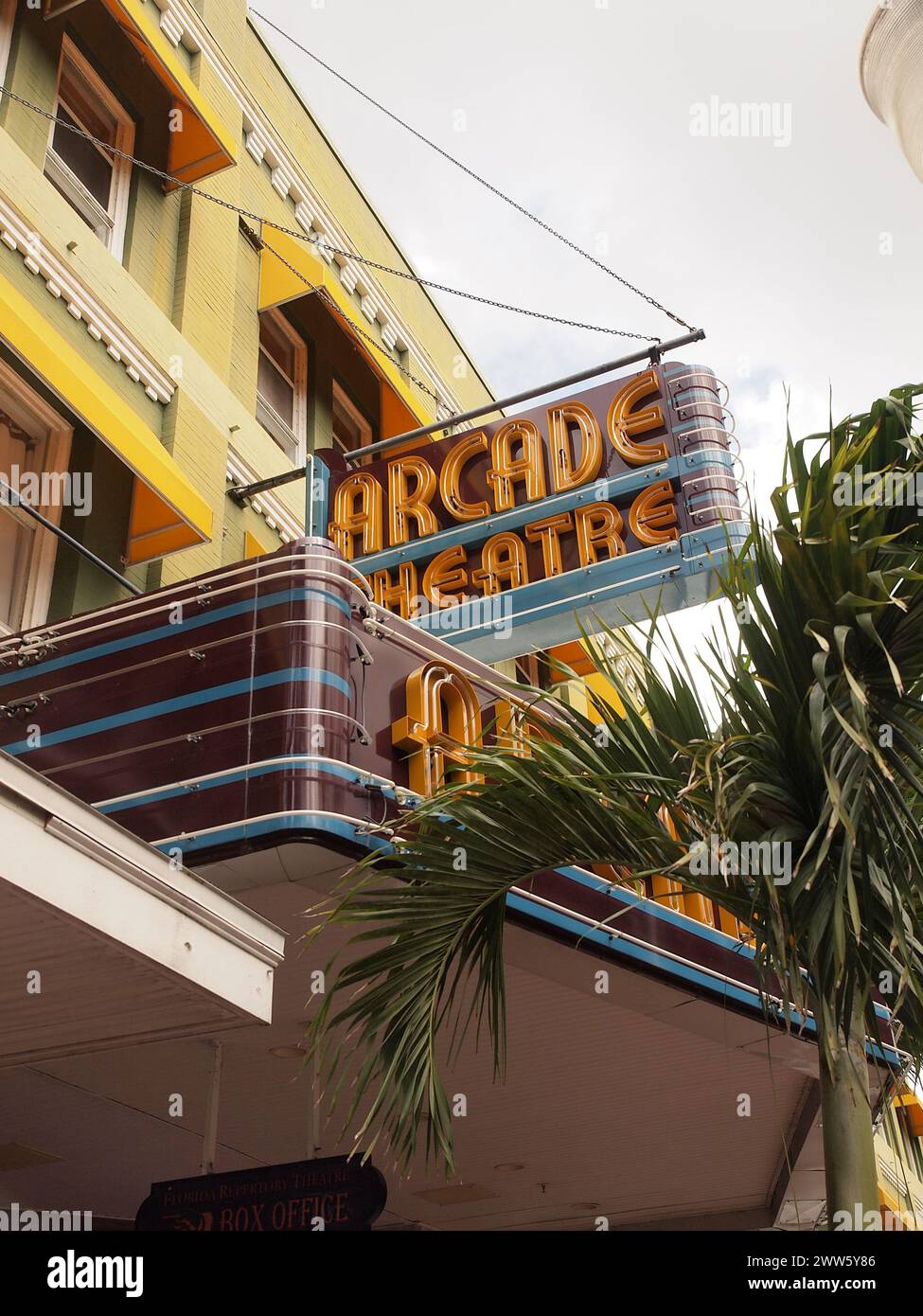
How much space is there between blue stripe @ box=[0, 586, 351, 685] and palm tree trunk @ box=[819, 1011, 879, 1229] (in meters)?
3.30

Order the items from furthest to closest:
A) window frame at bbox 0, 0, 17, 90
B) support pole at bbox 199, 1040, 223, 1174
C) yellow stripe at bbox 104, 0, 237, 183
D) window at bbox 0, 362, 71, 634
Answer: yellow stripe at bbox 104, 0, 237, 183, window frame at bbox 0, 0, 17, 90, window at bbox 0, 362, 71, 634, support pole at bbox 199, 1040, 223, 1174

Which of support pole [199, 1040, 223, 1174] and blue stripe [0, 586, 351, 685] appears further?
support pole [199, 1040, 223, 1174]

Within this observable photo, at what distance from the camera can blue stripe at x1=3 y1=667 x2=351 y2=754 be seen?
6.73m

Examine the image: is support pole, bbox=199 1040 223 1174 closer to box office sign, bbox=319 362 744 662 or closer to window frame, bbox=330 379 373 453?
box office sign, bbox=319 362 744 662

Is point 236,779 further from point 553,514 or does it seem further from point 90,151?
point 90,151

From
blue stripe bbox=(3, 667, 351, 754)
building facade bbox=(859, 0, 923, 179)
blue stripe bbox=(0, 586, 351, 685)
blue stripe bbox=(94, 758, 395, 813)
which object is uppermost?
building facade bbox=(859, 0, 923, 179)

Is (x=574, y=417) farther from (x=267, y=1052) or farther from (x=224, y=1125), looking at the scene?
(x=224, y=1125)

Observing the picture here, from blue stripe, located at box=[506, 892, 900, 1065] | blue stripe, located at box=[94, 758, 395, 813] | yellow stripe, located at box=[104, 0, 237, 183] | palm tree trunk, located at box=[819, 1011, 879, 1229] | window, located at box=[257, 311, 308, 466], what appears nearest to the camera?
palm tree trunk, located at box=[819, 1011, 879, 1229]

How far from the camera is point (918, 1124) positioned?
639 inches

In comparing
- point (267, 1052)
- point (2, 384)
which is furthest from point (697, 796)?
point (2, 384)

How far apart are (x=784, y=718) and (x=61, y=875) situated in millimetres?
2757

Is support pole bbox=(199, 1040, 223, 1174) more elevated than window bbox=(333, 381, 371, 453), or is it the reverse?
window bbox=(333, 381, 371, 453)

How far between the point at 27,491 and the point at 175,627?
2.78 m

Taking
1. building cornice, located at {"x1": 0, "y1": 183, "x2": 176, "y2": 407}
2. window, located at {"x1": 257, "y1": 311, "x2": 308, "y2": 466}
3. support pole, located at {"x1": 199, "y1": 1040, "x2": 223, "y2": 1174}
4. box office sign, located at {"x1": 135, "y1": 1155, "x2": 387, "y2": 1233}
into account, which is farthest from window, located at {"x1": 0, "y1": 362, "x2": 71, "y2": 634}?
box office sign, located at {"x1": 135, "y1": 1155, "x2": 387, "y2": 1233}
